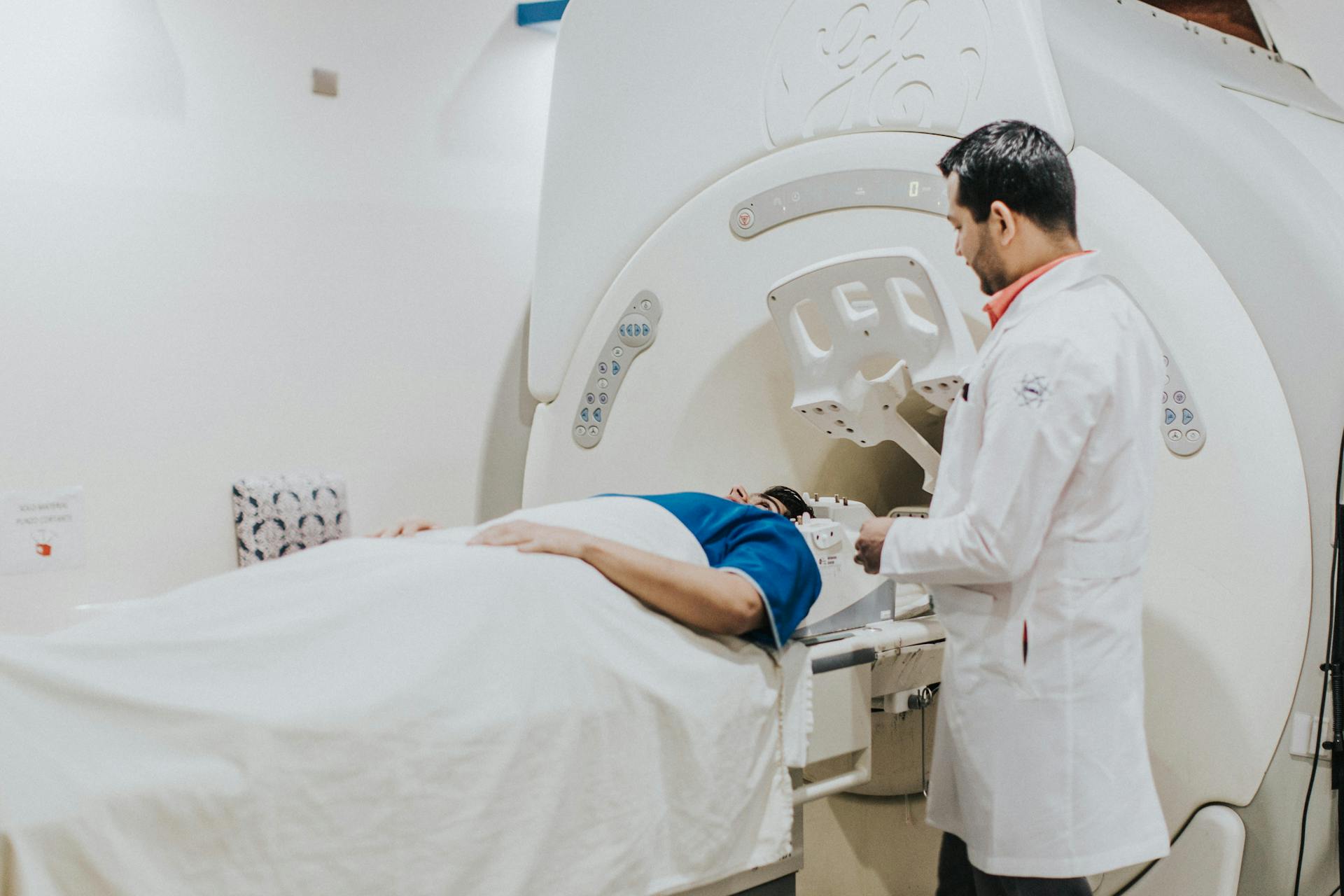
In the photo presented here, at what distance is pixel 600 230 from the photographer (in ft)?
8.86

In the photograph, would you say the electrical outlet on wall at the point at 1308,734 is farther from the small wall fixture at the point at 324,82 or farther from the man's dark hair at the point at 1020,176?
the small wall fixture at the point at 324,82

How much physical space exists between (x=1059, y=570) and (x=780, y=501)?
2.57 ft

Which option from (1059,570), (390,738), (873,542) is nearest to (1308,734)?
(1059,570)

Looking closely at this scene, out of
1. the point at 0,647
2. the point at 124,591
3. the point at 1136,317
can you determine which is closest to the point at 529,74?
the point at 124,591

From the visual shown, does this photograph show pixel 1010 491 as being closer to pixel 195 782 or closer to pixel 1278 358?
pixel 1278 358

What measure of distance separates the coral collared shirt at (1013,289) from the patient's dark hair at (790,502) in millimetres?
708

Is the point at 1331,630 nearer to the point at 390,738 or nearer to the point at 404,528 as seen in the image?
the point at 390,738

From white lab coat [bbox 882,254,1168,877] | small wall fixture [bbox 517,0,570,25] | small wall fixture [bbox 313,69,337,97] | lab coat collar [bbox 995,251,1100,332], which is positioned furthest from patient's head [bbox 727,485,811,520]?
small wall fixture [bbox 517,0,570,25]

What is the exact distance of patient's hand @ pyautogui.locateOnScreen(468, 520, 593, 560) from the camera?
1.57 m

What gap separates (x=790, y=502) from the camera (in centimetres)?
216

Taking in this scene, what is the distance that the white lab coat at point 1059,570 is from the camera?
138 centimetres

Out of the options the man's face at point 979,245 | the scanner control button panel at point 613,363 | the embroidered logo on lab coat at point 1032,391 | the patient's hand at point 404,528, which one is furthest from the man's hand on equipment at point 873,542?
the scanner control button panel at point 613,363

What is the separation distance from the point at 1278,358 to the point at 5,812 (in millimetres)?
1849

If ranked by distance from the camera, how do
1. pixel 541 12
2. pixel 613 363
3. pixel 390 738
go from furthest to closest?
1. pixel 541 12
2. pixel 613 363
3. pixel 390 738
